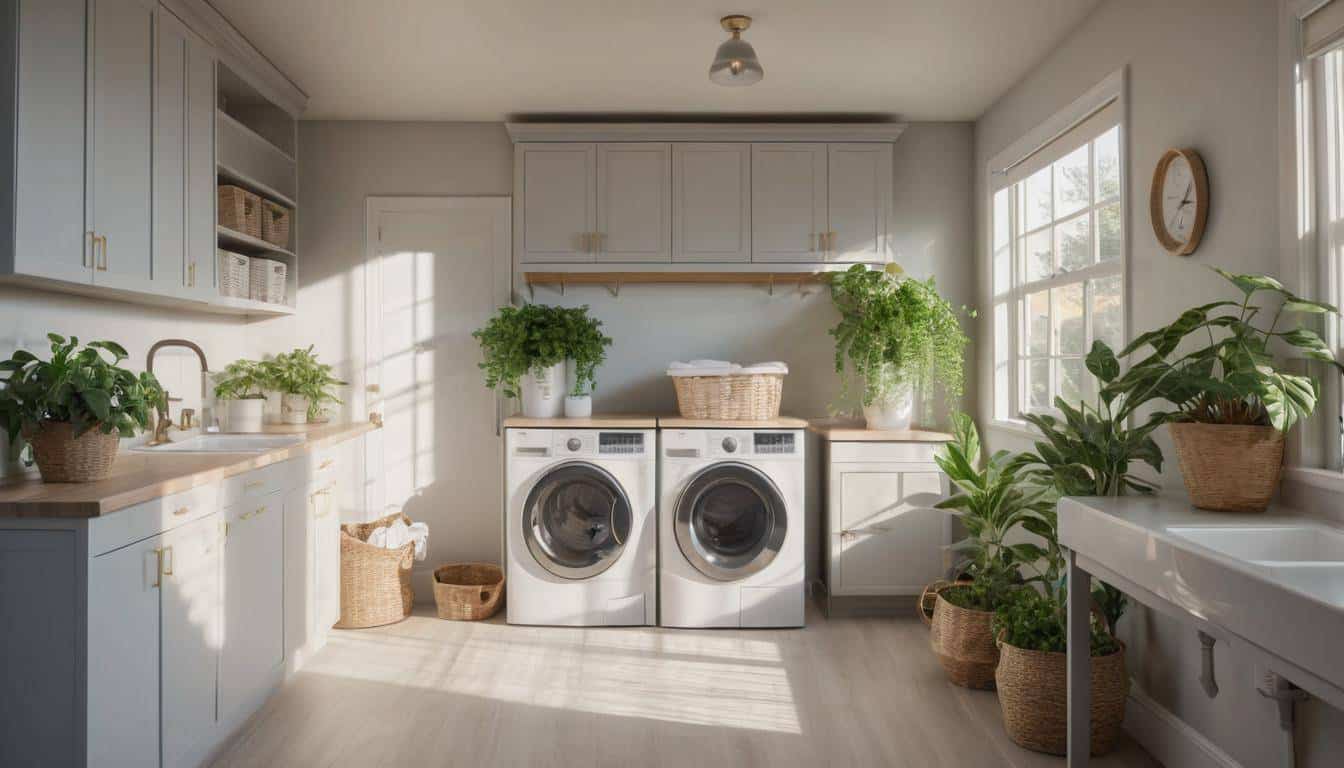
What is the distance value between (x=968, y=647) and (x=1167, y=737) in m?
0.68

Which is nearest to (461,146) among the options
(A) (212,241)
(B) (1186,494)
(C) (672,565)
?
(A) (212,241)

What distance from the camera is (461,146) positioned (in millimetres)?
4051

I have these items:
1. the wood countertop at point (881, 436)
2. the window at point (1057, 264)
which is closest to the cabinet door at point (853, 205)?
the window at point (1057, 264)

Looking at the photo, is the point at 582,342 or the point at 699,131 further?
the point at 699,131

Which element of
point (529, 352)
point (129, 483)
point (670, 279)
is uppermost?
point (670, 279)

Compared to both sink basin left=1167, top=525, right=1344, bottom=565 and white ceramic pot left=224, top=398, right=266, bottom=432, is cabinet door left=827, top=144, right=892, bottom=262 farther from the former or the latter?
white ceramic pot left=224, top=398, right=266, bottom=432

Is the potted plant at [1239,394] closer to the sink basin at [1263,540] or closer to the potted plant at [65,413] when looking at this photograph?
the sink basin at [1263,540]

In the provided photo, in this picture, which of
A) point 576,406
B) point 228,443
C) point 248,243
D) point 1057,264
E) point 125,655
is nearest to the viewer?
point 125,655

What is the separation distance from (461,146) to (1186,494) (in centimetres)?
344

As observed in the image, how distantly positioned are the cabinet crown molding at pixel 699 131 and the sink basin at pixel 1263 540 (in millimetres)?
2603

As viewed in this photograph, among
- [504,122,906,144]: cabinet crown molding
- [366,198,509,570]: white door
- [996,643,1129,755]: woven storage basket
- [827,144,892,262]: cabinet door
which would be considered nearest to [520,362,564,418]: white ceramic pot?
[366,198,509,570]: white door

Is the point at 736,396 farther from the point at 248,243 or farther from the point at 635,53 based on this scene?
the point at 248,243

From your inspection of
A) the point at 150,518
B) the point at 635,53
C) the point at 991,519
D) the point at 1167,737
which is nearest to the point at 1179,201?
the point at 991,519

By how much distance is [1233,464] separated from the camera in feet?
6.28
